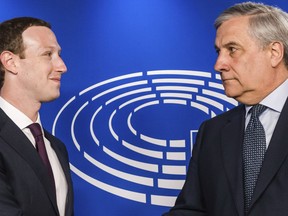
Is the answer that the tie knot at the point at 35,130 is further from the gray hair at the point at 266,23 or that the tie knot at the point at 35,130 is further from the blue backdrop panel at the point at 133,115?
the gray hair at the point at 266,23

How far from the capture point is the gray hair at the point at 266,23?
70.1 inches

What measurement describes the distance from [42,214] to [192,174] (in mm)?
576

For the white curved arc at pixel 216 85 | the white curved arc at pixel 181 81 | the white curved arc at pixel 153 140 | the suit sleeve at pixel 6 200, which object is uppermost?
the white curved arc at pixel 181 81

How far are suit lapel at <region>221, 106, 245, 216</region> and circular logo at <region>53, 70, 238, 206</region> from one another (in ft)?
2.06

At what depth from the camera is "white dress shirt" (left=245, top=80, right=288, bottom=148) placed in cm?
174

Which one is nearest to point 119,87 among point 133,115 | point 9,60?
point 133,115

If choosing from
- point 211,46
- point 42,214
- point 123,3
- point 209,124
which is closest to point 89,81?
point 123,3

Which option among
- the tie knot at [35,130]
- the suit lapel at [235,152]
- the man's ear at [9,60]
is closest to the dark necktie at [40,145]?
the tie knot at [35,130]

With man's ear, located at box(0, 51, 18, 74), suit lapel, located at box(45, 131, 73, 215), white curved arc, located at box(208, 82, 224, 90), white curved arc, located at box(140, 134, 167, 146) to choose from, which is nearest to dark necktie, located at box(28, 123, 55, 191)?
suit lapel, located at box(45, 131, 73, 215)

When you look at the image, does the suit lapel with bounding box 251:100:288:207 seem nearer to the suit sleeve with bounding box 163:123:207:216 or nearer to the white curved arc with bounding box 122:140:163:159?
the suit sleeve with bounding box 163:123:207:216

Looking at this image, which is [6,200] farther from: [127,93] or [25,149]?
[127,93]

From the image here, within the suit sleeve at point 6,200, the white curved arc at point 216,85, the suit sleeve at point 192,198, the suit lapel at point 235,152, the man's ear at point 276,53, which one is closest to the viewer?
the suit sleeve at point 6,200

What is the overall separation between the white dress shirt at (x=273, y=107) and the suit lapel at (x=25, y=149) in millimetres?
770

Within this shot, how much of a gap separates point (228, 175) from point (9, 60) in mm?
927
